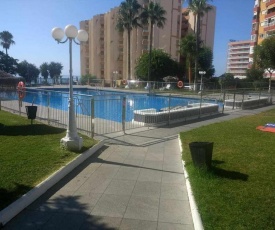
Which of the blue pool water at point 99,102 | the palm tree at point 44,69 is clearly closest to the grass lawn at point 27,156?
the blue pool water at point 99,102

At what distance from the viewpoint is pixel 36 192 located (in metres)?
4.79

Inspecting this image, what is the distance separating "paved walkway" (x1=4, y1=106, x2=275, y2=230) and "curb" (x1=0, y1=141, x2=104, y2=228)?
8 cm

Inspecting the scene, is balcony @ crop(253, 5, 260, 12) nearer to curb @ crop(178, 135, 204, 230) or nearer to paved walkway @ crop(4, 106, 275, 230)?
paved walkway @ crop(4, 106, 275, 230)

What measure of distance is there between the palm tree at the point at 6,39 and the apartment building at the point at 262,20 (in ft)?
183

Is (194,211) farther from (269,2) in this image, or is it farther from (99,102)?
(269,2)

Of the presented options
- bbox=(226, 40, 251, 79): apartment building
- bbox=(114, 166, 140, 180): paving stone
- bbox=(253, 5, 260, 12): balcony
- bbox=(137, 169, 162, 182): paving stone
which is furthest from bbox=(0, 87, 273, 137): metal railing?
bbox=(226, 40, 251, 79): apartment building

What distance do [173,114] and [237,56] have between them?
150m

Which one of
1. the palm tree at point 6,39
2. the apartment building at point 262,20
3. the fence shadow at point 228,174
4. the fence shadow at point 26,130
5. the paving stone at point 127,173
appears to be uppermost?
the apartment building at point 262,20

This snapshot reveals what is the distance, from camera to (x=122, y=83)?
4228cm

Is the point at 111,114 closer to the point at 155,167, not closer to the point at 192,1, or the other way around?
the point at 155,167

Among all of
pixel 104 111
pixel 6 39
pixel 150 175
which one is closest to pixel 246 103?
pixel 104 111

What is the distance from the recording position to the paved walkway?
4.06 meters

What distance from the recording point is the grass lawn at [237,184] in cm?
394

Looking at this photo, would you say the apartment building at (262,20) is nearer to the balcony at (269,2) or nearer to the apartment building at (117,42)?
the balcony at (269,2)
